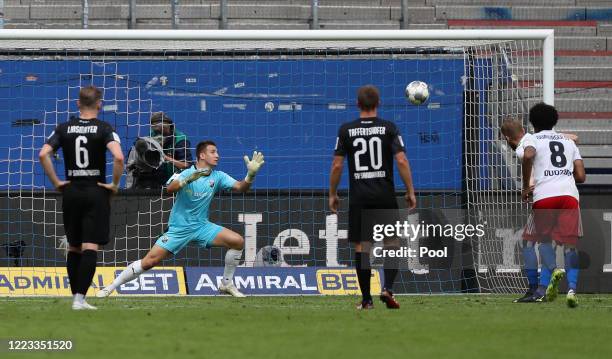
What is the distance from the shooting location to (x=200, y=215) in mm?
13430

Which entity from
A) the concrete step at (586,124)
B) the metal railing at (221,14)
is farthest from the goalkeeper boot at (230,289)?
the concrete step at (586,124)

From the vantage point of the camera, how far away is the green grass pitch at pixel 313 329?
24.2 feet

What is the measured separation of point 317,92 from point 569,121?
19.8 feet

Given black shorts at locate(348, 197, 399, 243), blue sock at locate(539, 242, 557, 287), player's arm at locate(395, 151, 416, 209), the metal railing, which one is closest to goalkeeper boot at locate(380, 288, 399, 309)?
black shorts at locate(348, 197, 399, 243)

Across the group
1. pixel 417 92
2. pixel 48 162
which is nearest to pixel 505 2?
pixel 417 92

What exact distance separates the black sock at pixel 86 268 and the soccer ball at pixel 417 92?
579cm

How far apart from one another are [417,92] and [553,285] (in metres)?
4.19

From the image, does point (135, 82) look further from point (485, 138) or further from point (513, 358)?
point (513, 358)

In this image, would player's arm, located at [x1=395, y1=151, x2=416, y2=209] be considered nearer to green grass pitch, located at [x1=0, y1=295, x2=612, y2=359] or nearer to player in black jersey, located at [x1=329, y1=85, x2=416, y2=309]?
player in black jersey, located at [x1=329, y1=85, x2=416, y2=309]

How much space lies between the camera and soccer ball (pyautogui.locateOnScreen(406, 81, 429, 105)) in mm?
15094

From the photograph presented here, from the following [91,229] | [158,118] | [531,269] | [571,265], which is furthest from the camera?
[158,118]

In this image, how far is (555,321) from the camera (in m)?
9.57

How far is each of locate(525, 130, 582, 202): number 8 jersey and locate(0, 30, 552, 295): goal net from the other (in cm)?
260

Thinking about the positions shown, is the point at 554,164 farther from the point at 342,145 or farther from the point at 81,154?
the point at 81,154
